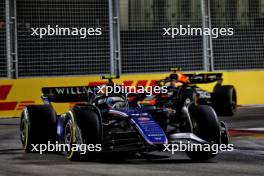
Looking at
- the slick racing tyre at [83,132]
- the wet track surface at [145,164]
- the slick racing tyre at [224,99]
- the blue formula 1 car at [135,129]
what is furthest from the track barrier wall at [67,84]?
the slick racing tyre at [83,132]

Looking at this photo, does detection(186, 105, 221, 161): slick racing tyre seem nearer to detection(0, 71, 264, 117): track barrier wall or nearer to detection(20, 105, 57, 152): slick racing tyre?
detection(20, 105, 57, 152): slick racing tyre

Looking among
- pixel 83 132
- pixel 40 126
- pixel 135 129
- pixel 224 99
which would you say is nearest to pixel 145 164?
pixel 135 129

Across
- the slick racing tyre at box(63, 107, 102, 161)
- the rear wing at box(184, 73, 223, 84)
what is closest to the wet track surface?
the slick racing tyre at box(63, 107, 102, 161)

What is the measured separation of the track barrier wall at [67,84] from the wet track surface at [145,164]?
6.52m

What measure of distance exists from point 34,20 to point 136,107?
905cm

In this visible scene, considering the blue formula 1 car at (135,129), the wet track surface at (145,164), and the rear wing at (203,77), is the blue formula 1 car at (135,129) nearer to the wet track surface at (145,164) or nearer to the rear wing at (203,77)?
the wet track surface at (145,164)

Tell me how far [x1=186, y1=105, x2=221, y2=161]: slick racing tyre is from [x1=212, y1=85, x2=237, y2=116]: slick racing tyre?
6.42 meters

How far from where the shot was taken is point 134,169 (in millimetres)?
8492

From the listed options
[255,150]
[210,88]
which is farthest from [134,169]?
[210,88]

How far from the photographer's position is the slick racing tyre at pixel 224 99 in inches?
634

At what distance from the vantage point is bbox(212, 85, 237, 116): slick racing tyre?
16.1 meters

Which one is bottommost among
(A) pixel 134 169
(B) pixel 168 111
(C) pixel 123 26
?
(A) pixel 134 169

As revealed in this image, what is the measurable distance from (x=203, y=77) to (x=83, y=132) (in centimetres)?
1133

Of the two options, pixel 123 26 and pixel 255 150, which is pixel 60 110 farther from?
pixel 255 150
